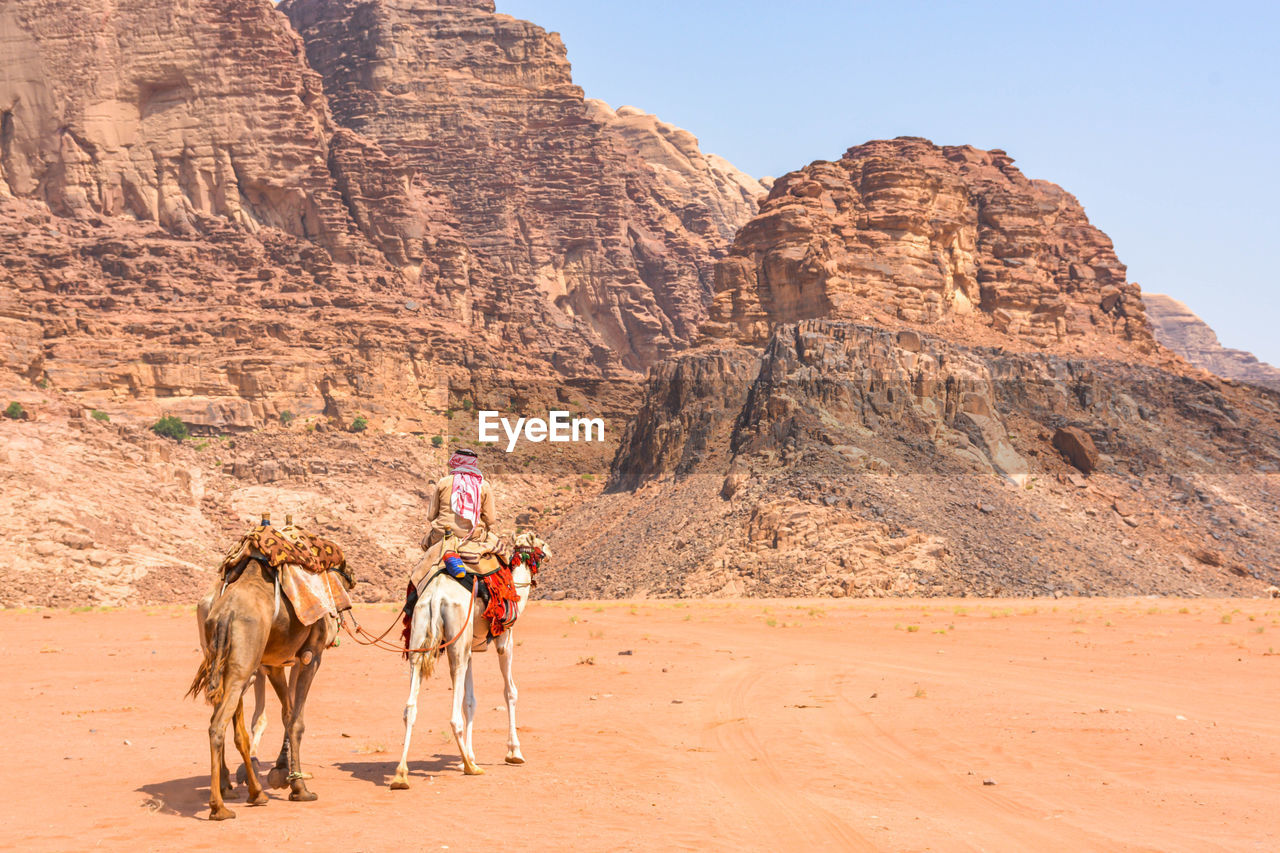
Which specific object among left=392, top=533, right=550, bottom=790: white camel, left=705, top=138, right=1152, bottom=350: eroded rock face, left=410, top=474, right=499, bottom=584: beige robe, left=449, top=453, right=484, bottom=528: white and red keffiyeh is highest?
left=705, top=138, right=1152, bottom=350: eroded rock face

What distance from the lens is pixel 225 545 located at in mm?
67125

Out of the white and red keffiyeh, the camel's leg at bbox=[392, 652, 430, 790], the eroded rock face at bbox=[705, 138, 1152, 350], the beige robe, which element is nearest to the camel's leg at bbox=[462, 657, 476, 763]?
the camel's leg at bbox=[392, 652, 430, 790]

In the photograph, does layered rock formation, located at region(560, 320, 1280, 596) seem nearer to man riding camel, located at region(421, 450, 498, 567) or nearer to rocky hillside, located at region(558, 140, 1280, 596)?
rocky hillside, located at region(558, 140, 1280, 596)

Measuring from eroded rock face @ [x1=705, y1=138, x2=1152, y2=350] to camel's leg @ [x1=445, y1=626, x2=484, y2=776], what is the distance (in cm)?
6693

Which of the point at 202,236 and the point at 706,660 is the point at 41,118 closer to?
the point at 202,236

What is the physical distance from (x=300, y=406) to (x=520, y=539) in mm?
85610

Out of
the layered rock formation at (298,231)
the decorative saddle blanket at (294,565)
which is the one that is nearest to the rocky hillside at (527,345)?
the layered rock formation at (298,231)

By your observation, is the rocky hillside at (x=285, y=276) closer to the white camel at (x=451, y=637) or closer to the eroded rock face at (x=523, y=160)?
the eroded rock face at (x=523, y=160)

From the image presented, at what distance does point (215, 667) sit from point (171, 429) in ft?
273

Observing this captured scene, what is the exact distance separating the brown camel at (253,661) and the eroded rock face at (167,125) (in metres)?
114

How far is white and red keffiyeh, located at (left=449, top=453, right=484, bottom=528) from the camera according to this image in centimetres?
1491

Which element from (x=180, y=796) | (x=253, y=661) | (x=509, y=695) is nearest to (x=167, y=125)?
(x=509, y=695)

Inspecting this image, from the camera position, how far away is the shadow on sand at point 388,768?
13.9m

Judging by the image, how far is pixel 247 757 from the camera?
39.7 ft
